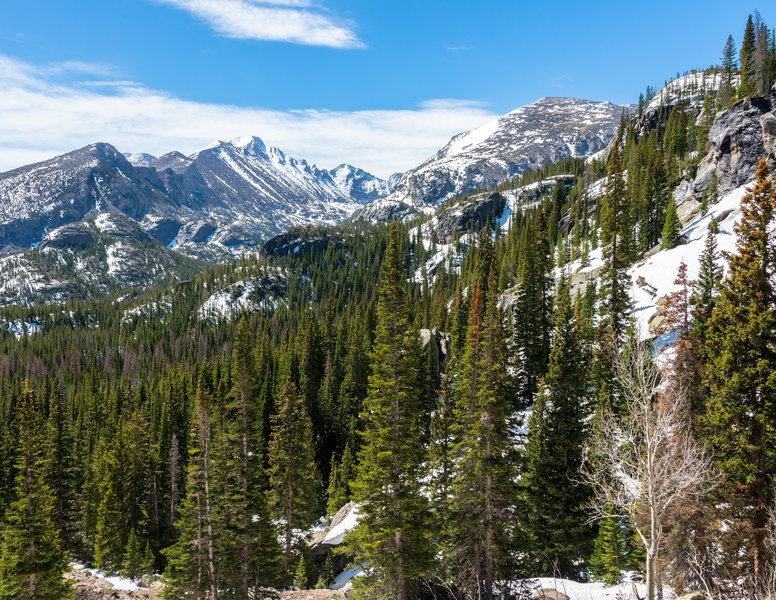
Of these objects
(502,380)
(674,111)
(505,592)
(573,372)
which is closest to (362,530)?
(505,592)

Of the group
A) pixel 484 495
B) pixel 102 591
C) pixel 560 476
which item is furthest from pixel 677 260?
pixel 102 591

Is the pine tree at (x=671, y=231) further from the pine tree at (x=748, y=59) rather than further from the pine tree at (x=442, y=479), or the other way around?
the pine tree at (x=442, y=479)

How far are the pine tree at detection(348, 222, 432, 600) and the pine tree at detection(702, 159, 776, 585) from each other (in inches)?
524

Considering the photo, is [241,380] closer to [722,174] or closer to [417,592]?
[417,592]

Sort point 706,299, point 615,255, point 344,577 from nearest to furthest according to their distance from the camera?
1. point 344,577
2. point 706,299
3. point 615,255

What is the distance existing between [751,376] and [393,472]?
15.7 metres

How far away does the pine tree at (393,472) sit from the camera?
20156 mm

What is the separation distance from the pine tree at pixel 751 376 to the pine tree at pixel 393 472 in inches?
524

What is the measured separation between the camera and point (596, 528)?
29.6 metres

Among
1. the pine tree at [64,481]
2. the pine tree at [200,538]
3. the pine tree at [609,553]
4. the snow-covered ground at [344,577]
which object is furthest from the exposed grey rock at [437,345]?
the pine tree at [64,481]

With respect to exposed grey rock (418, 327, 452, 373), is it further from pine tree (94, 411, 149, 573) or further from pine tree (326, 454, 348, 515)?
pine tree (94, 411, 149, 573)

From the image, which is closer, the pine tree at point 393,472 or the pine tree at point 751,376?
the pine tree at point 751,376

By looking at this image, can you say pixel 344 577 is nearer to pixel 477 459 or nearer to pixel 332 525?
pixel 332 525

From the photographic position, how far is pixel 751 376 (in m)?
17.8
